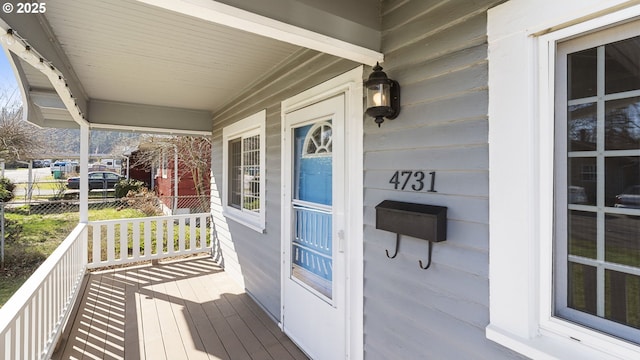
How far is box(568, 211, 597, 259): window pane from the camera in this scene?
1084 mm

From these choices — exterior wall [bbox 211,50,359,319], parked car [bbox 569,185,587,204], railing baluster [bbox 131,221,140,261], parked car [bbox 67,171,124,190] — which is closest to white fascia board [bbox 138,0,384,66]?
exterior wall [bbox 211,50,359,319]

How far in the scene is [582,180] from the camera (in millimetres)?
1106

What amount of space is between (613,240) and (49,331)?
368cm

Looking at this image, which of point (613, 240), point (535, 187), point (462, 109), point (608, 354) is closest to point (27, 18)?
point (462, 109)

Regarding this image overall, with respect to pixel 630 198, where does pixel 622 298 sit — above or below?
below

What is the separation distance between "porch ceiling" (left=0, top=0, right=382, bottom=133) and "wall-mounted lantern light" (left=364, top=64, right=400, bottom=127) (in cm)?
19

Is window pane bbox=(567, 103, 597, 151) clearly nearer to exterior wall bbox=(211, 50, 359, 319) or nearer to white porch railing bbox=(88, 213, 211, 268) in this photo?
exterior wall bbox=(211, 50, 359, 319)

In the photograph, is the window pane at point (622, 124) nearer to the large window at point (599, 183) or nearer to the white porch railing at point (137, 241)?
the large window at point (599, 183)

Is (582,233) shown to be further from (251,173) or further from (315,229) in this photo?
(251,173)

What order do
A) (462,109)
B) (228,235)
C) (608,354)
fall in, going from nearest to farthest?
(608,354) < (462,109) < (228,235)

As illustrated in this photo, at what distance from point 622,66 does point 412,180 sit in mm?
897

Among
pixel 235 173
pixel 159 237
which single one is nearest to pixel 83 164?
pixel 159 237

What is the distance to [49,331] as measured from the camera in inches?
97.9

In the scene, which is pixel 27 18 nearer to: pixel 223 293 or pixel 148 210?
pixel 223 293
